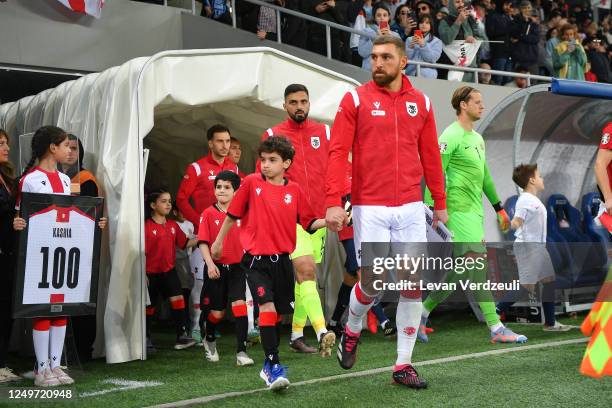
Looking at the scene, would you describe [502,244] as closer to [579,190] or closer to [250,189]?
[579,190]

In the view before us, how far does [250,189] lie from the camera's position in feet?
20.9

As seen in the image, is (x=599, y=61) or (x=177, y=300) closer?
(x=177, y=300)

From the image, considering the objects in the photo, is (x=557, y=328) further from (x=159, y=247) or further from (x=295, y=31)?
(x=295, y=31)

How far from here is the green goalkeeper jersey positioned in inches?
335

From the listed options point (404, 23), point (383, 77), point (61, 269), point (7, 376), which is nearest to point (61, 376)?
point (7, 376)

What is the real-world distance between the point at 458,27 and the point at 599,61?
472cm

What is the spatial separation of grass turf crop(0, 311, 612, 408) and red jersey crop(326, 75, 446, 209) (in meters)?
1.19

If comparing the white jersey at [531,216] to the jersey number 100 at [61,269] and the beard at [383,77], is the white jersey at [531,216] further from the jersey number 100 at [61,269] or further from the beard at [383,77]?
the jersey number 100 at [61,269]

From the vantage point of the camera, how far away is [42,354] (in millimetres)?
6766

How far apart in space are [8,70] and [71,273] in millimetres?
7268

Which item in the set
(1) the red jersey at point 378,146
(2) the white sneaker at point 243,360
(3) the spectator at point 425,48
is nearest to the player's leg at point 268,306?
(1) the red jersey at point 378,146

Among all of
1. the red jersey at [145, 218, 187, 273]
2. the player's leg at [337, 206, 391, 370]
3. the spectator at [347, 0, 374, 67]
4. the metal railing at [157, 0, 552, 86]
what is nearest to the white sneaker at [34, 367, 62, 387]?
the player's leg at [337, 206, 391, 370]

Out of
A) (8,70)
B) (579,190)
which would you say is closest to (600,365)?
(579,190)

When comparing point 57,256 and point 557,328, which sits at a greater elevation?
point 57,256
